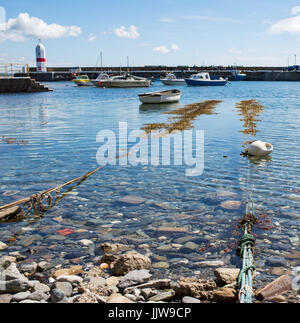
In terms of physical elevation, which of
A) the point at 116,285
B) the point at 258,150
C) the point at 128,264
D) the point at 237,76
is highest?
the point at 237,76

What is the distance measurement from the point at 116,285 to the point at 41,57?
133 m

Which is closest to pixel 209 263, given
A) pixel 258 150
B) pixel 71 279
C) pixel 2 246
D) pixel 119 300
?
pixel 119 300

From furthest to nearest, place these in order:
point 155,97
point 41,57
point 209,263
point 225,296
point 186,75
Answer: point 186,75, point 41,57, point 155,97, point 209,263, point 225,296

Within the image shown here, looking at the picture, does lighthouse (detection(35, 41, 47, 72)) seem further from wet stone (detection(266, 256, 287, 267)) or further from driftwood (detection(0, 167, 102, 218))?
wet stone (detection(266, 256, 287, 267))

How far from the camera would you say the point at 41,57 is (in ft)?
414

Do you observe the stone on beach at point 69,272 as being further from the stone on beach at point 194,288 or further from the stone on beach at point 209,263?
the stone on beach at point 209,263

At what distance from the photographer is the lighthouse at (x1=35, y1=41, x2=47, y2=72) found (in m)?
121

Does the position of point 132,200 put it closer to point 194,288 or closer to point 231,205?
point 231,205

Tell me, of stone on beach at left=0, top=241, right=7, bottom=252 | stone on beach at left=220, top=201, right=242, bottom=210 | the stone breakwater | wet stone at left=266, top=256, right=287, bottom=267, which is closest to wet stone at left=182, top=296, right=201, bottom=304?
the stone breakwater

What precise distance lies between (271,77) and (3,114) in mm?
130620

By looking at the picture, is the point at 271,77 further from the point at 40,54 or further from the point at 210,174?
the point at 210,174

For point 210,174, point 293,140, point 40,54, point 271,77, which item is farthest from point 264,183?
point 271,77

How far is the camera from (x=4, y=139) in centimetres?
1627

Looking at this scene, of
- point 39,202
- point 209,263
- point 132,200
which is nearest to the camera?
point 209,263
